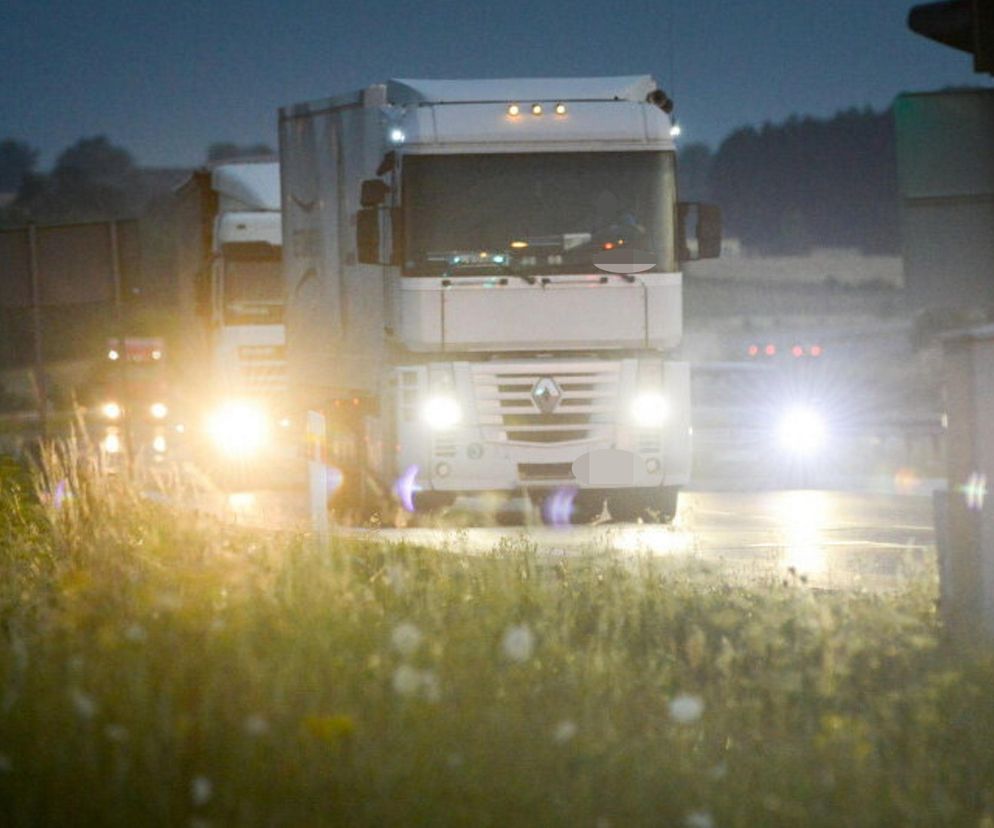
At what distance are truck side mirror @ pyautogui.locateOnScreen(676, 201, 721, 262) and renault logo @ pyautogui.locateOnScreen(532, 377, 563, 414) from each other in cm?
158

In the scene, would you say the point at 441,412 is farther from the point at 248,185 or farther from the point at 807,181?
the point at 807,181

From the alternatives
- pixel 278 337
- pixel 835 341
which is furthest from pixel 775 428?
pixel 835 341

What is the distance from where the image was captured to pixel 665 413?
61.7 ft

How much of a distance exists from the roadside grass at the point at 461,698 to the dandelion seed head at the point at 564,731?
2cm

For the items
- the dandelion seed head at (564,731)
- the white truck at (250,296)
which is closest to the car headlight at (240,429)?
the white truck at (250,296)

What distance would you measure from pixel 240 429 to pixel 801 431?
7.53 m

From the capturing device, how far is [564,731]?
6.80 m

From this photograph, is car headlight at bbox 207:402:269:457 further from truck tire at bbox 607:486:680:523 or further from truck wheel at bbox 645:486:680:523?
truck wheel at bbox 645:486:680:523

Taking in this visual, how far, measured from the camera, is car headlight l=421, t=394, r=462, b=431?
60.7 feet

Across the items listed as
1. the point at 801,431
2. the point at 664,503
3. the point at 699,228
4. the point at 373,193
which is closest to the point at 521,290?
the point at 373,193

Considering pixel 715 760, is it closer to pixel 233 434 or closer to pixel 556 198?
pixel 556 198

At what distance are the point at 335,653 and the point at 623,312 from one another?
33.3ft

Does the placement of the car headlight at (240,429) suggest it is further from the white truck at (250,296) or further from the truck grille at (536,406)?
the truck grille at (536,406)

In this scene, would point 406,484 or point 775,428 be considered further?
point 775,428
